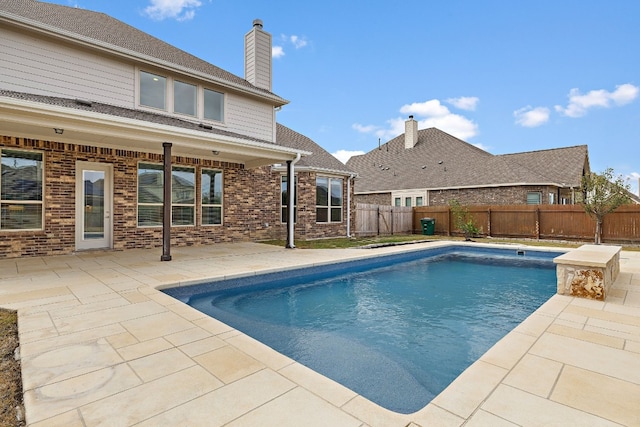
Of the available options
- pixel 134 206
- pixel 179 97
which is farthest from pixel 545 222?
pixel 134 206

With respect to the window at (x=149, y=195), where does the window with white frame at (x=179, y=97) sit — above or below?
above

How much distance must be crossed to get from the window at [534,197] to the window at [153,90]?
55.3 ft

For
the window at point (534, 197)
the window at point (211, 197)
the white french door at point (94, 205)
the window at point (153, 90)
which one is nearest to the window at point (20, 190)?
the white french door at point (94, 205)

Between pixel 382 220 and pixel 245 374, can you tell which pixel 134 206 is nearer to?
pixel 245 374

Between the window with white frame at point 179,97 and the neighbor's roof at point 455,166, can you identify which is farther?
the neighbor's roof at point 455,166

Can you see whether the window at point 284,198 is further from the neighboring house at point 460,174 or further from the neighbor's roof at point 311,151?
the neighboring house at point 460,174

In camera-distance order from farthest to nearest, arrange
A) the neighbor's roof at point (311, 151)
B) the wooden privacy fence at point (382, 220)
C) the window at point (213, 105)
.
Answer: the wooden privacy fence at point (382, 220), the neighbor's roof at point (311, 151), the window at point (213, 105)

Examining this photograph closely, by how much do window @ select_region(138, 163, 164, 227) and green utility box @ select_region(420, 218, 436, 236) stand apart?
1262 cm

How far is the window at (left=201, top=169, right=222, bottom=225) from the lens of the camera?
1020 cm

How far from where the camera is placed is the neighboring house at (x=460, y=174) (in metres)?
17.0

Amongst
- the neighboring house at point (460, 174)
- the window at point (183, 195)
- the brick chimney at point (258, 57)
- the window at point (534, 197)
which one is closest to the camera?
the window at point (183, 195)

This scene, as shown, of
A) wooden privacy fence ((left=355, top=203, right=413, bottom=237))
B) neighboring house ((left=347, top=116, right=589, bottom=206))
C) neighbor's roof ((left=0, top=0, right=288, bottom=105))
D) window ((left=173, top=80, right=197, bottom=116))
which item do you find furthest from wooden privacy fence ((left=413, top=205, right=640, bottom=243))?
window ((left=173, top=80, right=197, bottom=116))

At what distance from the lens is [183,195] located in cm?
980

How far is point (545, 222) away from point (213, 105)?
46.5 ft
